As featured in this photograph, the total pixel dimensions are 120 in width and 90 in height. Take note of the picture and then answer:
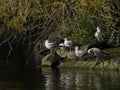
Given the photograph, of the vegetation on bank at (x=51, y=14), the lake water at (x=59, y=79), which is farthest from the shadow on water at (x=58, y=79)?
the vegetation on bank at (x=51, y=14)

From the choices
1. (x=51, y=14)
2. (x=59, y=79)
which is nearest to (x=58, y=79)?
(x=59, y=79)

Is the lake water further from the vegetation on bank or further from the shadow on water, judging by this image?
the vegetation on bank

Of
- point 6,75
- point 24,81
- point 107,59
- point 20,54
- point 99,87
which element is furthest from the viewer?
point 20,54

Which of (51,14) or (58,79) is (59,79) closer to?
(58,79)

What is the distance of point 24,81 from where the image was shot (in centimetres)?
1912

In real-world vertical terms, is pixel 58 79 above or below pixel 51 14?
below

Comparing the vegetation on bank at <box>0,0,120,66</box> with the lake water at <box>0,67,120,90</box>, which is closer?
the lake water at <box>0,67,120,90</box>

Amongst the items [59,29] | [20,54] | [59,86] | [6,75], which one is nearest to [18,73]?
[6,75]

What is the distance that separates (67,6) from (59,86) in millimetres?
5107

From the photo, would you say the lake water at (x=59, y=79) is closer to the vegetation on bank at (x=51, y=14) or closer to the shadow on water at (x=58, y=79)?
the shadow on water at (x=58, y=79)

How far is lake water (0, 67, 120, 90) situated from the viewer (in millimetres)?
17312

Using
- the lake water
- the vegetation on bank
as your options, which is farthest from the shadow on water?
the vegetation on bank

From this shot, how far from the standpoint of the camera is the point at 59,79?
19406mm

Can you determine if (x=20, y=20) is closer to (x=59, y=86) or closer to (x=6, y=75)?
(x=6, y=75)
